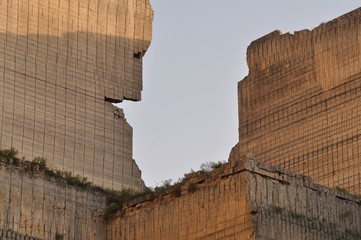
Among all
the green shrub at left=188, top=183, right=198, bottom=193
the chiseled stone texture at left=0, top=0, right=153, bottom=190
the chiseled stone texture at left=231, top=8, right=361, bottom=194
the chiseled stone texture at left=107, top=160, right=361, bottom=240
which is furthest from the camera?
the chiseled stone texture at left=231, top=8, right=361, bottom=194

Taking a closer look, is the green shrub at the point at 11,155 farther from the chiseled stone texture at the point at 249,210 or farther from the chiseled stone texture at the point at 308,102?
the chiseled stone texture at the point at 308,102

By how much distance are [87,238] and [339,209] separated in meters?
6.07

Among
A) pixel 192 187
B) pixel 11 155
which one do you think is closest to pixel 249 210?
pixel 192 187

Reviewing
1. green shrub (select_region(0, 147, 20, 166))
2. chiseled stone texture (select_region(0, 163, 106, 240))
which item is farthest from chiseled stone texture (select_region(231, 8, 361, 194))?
green shrub (select_region(0, 147, 20, 166))

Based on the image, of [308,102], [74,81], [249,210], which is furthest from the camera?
[308,102]

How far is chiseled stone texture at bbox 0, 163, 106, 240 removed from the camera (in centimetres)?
3259

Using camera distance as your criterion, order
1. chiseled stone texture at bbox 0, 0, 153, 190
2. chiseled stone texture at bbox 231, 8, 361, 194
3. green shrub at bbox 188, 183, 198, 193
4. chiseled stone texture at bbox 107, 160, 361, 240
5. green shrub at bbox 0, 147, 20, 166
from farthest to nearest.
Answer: chiseled stone texture at bbox 231, 8, 361, 194 → chiseled stone texture at bbox 0, 0, 153, 190 → green shrub at bbox 0, 147, 20, 166 → green shrub at bbox 188, 183, 198, 193 → chiseled stone texture at bbox 107, 160, 361, 240

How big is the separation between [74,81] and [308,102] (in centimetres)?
1202

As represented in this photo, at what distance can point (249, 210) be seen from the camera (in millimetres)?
31016

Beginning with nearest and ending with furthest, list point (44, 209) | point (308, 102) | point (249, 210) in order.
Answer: point (249, 210)
point (44, 209)
point (308, 102)

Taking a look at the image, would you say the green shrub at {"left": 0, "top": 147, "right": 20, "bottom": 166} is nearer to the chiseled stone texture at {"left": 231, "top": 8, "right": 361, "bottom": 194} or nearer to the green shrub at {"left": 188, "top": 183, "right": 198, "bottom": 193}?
the green shrub at {"left": 188, "top": 183, "right": 198, "bottom": 193}

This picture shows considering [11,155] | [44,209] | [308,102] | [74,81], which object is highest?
[308,102]

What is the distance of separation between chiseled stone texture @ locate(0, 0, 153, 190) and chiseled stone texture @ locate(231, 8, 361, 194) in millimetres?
8731

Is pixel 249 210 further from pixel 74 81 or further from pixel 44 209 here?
pixel 74 81
